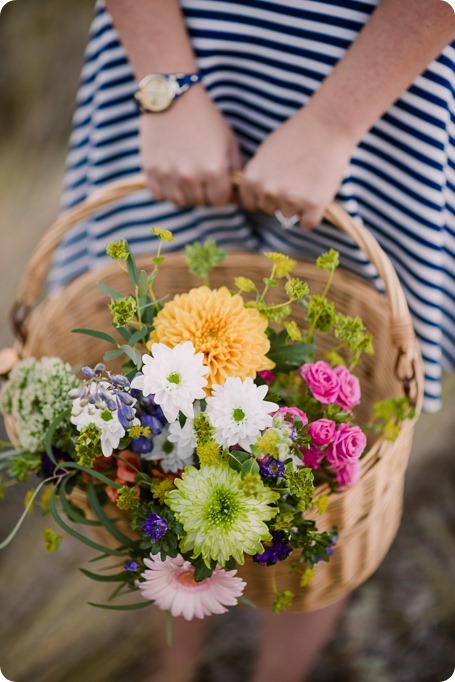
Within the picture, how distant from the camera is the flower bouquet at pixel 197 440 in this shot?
521mm

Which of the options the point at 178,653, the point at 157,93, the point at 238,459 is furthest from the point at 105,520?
the point at 178,653

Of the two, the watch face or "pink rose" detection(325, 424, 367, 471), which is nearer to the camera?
"pink rose" detection(325, 424, 367, 471)

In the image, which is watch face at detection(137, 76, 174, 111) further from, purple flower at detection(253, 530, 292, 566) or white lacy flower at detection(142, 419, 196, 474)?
purple flower at detection(253, 530, 292, 566)

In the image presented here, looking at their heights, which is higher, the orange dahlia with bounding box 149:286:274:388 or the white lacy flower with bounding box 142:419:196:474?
the orange dahlia with bounding box 149:286:274:388

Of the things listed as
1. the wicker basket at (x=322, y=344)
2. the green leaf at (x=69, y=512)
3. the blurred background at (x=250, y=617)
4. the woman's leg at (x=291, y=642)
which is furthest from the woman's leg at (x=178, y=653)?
the green leaf at (x=69, y=512)

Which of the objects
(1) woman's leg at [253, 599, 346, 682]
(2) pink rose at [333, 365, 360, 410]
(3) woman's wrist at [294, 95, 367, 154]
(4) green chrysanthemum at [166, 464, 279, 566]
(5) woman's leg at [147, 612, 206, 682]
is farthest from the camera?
(5) woman's leg at [147, 612, 206, 682]

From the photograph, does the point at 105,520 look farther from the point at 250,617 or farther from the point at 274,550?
the point at 250,617

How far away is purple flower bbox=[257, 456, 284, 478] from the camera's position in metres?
0.53

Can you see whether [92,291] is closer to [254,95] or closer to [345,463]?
[254,95]

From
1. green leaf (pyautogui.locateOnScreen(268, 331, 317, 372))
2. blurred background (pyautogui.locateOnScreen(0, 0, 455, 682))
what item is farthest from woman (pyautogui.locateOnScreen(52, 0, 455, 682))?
blurred background (pyautogui.locateOnScreen(0, 0, 455, 682))

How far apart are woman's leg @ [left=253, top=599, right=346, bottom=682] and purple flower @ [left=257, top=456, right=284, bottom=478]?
520 millimetres

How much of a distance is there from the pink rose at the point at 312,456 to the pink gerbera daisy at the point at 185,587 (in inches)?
4.7

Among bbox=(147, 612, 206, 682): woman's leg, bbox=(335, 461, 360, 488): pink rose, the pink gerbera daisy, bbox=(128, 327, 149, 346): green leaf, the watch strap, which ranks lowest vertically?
bbox=(147, 612, 206, 682): woman's leg

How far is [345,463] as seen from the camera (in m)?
0.61
